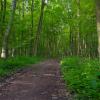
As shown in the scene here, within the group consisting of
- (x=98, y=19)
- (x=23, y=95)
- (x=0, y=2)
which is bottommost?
(x=23, y=95)

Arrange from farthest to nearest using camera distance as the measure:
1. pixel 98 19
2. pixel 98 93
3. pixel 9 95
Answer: pixel 98 19 → pixel 9 95 → pixel 98 93

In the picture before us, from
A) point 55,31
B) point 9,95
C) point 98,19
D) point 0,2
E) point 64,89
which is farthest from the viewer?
point 55,31

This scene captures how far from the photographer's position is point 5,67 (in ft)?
63.4

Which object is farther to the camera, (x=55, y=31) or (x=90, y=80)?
(x=55, y=31)

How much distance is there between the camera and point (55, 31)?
226 feet

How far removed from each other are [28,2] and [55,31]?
20.9 meters

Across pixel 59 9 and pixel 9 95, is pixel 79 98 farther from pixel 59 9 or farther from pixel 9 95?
pixel 59 9

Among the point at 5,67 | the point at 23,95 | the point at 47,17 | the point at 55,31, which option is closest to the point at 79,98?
the point at 23,95

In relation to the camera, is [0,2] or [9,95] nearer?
[9,95]

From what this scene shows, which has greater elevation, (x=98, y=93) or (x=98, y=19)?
(x=98, y=19)

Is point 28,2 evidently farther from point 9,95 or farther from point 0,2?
point 9,95

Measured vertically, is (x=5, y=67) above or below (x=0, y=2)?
below

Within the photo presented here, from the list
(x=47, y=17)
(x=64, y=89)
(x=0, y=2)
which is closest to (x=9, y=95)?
(x=64, y=89)

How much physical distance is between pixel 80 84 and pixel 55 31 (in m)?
58.8
